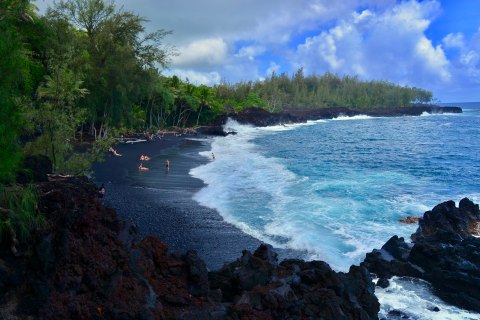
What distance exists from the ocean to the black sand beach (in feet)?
2.91

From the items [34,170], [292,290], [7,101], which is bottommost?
[292,290]

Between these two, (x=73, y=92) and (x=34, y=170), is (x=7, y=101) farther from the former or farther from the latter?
(x=73, y=92)

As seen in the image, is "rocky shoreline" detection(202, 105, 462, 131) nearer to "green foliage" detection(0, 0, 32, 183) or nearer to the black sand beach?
the black sand beach

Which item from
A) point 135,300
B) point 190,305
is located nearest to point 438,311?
point 190,305

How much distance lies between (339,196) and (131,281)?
1598 centimetres

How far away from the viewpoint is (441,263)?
11766 millimetres

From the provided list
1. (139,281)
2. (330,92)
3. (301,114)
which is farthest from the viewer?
(330,92)

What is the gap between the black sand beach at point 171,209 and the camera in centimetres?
1303

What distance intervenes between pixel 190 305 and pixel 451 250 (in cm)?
863

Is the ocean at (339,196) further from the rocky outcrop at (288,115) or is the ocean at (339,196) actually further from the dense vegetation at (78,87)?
the rocky outcrop at (288,115)

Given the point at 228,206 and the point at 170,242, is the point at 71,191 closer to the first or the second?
the point at 170,242

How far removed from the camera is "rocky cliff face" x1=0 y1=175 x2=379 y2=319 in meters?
6.58

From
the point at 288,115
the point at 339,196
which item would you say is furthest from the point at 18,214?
the point at 288,115

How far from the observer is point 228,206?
18016 mm
